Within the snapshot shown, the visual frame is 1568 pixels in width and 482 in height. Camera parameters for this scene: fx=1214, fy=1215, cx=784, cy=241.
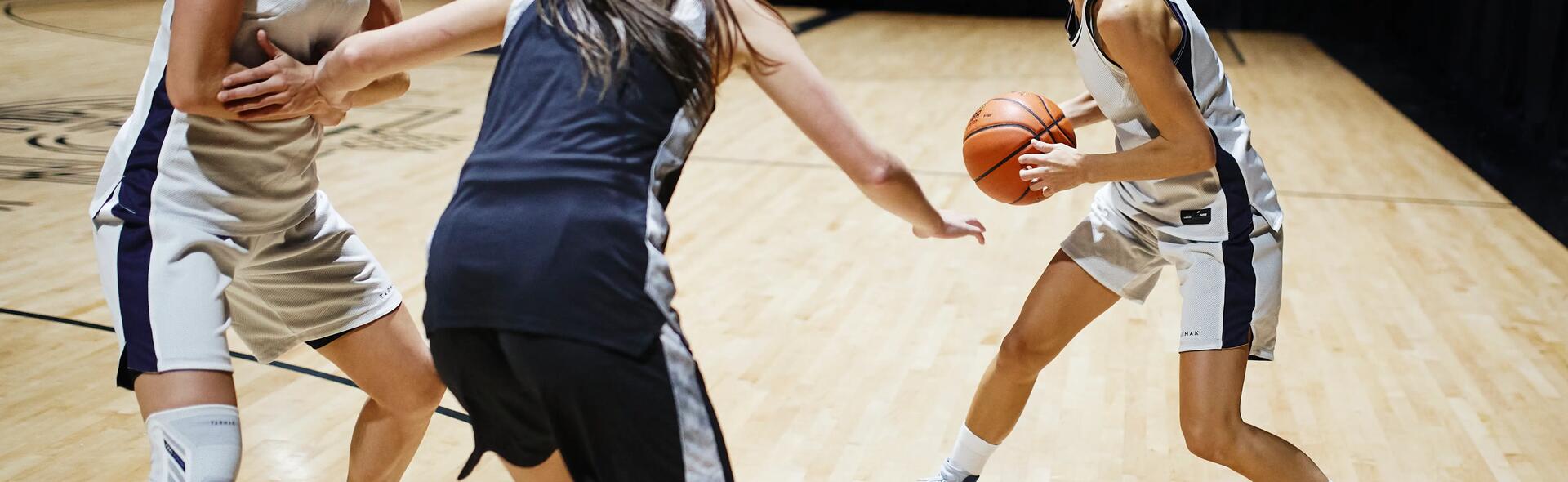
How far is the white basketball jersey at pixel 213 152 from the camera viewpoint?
1.82m

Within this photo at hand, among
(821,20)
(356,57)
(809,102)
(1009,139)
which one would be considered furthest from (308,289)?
(821,20)

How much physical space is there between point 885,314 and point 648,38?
285cm

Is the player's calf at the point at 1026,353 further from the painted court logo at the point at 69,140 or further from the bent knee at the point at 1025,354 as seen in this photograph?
the painted court logo at the point at 69,140

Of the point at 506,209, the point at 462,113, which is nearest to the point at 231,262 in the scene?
the point at 506,209

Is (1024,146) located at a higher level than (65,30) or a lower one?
higher

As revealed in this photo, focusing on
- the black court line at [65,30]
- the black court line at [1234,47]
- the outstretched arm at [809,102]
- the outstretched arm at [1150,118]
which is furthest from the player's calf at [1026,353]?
the black court line at [1234,47]

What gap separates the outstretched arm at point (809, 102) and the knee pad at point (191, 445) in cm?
94

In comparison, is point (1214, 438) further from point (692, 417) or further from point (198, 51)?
point (198, 51)

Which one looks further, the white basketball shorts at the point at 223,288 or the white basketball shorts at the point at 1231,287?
the white basketball shorts at the point at 1231,287

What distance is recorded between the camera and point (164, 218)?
1806mm

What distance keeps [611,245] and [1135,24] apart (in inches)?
43.3

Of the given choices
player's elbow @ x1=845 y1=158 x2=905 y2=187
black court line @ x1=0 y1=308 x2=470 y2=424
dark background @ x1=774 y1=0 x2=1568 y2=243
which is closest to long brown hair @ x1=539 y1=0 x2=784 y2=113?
player's elbow @ x1=845 y1=158 x2=905 y2=187

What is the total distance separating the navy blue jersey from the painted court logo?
4.41 m

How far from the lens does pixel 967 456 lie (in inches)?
106
